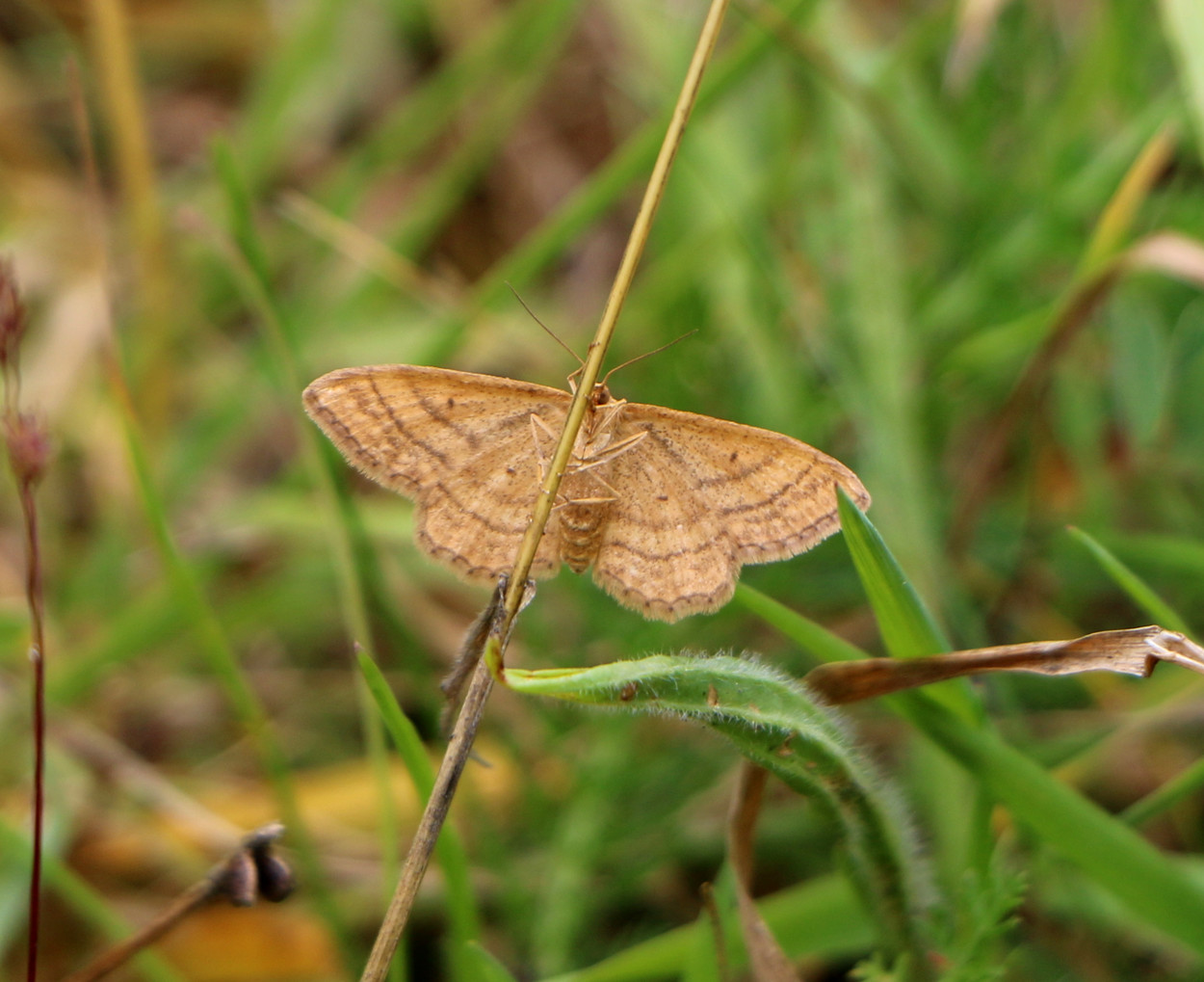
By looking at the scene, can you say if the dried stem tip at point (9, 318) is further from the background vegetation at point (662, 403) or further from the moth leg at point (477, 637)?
the moth leg at point (477, 637)

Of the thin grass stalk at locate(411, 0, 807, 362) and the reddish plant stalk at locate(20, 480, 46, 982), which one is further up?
the thin grass stalk at locate(411, 0, 807, 362)

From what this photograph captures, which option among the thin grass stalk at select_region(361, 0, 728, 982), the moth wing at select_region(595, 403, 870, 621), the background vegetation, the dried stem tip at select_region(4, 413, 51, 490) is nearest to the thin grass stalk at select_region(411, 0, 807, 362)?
the background vegetation

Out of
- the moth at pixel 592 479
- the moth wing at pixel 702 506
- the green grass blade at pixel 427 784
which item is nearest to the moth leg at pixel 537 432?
the moth at pixel 592 479

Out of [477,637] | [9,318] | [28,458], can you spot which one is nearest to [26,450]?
[28,458]

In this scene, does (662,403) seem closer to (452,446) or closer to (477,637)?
(452,446)

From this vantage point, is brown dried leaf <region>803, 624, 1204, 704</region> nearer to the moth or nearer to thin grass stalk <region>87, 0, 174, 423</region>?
the moth

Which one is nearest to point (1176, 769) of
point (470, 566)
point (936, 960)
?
point (936, 960)
